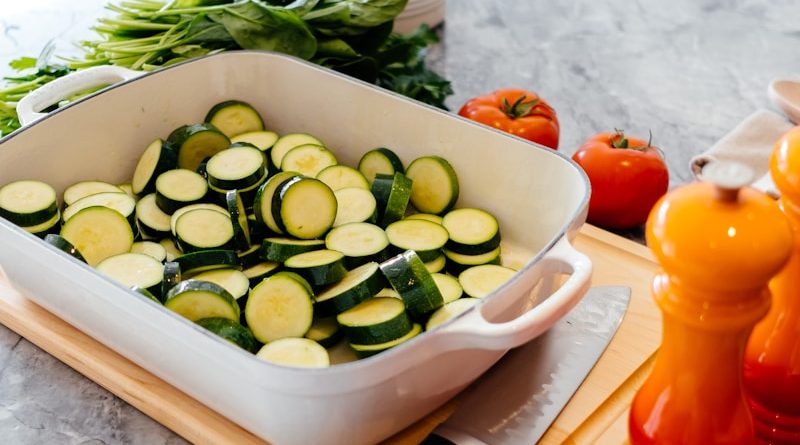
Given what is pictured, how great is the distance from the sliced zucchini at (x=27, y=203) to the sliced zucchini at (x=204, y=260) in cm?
21

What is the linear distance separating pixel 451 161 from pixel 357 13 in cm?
47

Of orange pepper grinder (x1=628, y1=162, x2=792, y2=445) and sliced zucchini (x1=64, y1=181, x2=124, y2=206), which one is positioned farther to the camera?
sliced zucchini (x1=64, y1=181, x2=124, y2=206)

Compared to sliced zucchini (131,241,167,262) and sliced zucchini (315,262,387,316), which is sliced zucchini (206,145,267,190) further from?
sliced zucchini (315,262,387,316)

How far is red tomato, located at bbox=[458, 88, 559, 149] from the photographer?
162 centimetres

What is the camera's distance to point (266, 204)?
4.07ft

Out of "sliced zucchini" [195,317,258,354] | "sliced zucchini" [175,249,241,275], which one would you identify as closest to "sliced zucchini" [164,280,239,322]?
"sliced zucchini" [195,317,258,354]

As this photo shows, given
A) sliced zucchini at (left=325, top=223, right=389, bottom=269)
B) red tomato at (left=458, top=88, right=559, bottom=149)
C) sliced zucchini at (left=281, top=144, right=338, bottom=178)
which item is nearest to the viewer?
sliced zucchini at (left=325, top=223, right=389, bottom=269)

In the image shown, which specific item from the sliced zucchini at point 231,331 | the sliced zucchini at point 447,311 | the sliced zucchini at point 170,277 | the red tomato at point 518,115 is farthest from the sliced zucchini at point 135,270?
the red tomato at point 518,115

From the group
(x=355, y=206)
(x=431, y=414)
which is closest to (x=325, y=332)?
(x=431, y=414)

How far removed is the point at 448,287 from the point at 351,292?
0.15 m

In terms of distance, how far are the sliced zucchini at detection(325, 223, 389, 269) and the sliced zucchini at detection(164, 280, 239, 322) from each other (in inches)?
7.9

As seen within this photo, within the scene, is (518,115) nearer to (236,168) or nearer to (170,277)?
(236,168)

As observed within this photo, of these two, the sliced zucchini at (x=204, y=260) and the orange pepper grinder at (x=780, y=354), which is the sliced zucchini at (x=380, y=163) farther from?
the orange pepper grinder at (x=780, y=354)

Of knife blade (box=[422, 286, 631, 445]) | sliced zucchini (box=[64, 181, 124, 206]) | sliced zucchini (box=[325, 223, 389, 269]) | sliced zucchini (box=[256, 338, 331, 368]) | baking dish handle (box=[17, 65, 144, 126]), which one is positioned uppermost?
baking dish handle (box=[17, 65, 144, 126])
